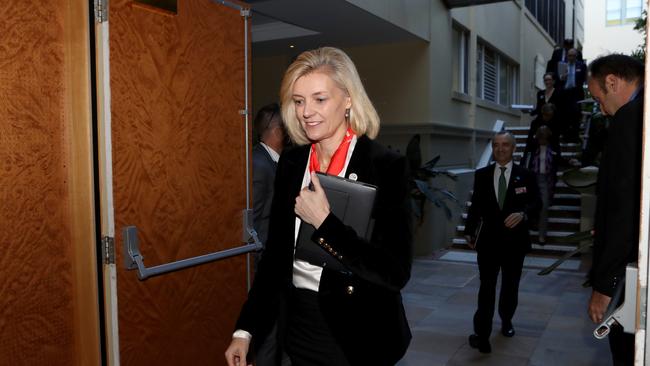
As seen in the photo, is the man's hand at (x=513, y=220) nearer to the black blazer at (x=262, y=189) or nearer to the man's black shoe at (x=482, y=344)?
the man's black shoe at (x=482, y=344)

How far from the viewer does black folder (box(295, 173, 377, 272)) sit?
1.64 m

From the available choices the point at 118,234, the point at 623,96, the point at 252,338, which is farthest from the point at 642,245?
the point at 118,234

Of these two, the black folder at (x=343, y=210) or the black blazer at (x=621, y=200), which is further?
the black blazer at (x=621, y=200)

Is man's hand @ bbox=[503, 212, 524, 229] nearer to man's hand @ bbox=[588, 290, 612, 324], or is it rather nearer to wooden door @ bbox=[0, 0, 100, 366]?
man's hand @ bbox=[588, 290, 612, 324]

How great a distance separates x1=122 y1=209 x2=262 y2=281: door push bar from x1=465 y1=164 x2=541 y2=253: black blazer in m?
2.13

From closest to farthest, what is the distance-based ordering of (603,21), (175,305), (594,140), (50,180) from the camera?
(50,180)
(175,305)
(594,140)
(603,21)

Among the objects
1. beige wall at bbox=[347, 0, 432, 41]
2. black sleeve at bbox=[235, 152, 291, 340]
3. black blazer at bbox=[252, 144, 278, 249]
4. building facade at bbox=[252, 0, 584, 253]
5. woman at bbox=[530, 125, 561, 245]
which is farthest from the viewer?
woman at bbox=[530, 125, 561, 245]

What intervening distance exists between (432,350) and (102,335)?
293cm

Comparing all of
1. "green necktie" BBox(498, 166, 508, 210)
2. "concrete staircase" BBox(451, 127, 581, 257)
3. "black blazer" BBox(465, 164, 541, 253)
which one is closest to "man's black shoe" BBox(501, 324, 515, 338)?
"black blazer" BBox(465, 164, 541, 253)

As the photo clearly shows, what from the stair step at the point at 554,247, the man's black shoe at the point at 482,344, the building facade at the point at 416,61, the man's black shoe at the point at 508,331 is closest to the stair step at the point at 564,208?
the stair step at the point at 554,247

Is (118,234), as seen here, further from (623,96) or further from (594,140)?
(594,140)

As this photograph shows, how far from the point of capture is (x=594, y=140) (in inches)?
342

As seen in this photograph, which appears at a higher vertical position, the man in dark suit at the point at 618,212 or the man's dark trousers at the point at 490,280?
the man in dark suit at the point at 618,212

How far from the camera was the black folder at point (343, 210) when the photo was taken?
1638mm
